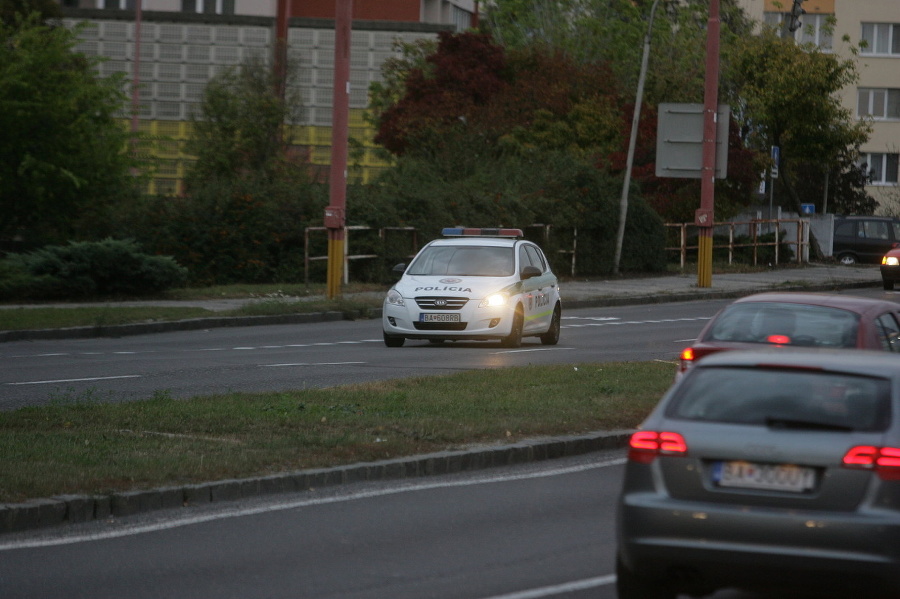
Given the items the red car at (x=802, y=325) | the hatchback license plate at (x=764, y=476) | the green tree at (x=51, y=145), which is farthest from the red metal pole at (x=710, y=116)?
the hatchback license plate at (x=764, y=476)

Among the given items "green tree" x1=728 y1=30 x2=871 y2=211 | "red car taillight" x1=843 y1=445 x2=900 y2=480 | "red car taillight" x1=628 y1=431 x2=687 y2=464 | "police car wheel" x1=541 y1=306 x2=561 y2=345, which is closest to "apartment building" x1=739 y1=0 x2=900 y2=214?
"green tree" x1=728 y1=30 x2=871 y2=211

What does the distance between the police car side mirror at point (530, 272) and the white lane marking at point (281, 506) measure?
1016 cm

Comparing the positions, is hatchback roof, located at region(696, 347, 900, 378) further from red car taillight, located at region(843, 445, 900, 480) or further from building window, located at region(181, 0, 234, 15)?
building window, located at region(181, 0, 234, 15)

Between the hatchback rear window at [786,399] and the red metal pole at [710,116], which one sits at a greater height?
the red metal pole at [710,116]

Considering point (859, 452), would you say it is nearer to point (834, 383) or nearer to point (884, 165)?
point (834, 383)

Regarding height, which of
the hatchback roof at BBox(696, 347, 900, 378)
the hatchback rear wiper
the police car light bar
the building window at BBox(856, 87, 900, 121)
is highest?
the building window at BBox(856, 87, 900, 121)

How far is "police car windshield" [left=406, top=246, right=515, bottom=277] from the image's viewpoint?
2198 centimetres

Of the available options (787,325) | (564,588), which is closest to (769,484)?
(564,588)

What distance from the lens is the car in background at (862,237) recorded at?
173ft

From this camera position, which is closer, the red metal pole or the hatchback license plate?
the hatchback license plate

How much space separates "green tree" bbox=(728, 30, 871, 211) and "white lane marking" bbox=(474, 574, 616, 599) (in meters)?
42.7

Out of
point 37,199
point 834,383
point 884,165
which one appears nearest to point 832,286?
point 37,199

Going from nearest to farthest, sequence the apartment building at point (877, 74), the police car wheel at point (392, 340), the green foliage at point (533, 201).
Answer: the police car wheel at point (392, 340) → the green foliage at point (533, 201) → the apartment building at point (877, 74)

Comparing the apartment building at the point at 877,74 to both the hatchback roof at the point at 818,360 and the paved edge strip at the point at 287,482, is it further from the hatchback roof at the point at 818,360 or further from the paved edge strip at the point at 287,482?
the hatchback roof at the point at 818,360
